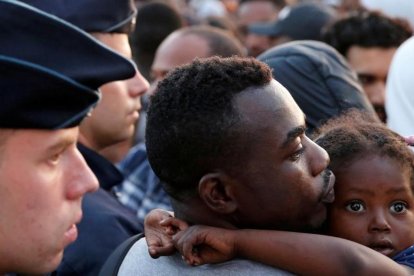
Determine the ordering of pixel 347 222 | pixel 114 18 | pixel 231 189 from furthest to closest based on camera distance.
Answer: pixel 114 18 < pixel 347 222 < pixel 231 189

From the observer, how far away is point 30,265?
227 cm

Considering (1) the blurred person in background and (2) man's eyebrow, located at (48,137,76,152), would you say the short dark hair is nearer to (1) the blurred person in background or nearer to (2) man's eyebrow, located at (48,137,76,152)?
(1) the blurred person in background

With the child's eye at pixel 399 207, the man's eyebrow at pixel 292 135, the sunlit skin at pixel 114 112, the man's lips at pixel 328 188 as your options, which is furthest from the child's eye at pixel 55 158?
the sunlit skin at pixel 114 112

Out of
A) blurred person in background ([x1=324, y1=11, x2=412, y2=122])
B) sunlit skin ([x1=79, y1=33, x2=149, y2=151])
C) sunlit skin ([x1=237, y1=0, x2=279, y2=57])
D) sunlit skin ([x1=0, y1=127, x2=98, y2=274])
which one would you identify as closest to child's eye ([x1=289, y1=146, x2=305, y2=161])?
sunlit skin ([x1=0, y1=127, x2=98, y2=274])

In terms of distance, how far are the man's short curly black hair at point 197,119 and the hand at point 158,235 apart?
12 cm

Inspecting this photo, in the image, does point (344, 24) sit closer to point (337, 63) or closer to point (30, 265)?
point (337, 63)

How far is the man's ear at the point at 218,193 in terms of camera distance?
2328 mm

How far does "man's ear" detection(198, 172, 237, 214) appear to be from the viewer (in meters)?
2.33

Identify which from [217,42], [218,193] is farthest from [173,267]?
[217,42]

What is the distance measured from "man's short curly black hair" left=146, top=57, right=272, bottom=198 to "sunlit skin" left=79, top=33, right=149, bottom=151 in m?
1.46

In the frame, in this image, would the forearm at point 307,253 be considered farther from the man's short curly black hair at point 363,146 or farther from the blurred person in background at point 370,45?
the blurred person in background at point 370,45

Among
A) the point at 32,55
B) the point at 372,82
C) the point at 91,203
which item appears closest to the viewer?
the point at 32,55

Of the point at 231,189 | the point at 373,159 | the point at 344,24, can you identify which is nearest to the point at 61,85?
the point at 231,189

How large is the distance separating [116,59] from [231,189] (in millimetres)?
471
